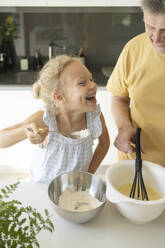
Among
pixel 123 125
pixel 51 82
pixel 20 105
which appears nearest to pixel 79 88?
pixel 51 82

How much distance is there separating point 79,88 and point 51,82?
0.13 m

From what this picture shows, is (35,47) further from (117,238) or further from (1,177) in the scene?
(117,238)

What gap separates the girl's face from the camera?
3.61 feet

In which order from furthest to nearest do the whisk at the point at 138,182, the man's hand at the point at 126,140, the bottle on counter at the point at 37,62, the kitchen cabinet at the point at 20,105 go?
the bottle on counter at the point at 37,62, the kitchen cabinet at the point at 20,105, the man's hand at the point at 126,140, the whisk at the point at 138,182

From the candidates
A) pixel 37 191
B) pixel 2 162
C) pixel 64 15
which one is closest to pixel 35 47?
pixel 64 15

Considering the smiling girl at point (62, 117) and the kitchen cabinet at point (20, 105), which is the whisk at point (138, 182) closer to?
the smiling girl at point (62, 117)

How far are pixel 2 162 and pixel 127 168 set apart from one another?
183 centimetres

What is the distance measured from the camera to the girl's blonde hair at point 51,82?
112cm

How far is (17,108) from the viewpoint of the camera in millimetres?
2314

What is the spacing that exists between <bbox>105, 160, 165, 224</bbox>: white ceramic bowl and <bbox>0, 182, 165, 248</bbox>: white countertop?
43 mm

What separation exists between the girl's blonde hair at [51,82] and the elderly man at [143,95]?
25 centimetres

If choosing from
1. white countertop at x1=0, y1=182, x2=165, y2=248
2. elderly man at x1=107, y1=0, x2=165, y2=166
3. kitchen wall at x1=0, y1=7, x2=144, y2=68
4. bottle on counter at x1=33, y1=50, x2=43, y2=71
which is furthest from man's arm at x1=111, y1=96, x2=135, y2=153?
bottle on counter at x1=33, y1=50, x2=43, y2=71

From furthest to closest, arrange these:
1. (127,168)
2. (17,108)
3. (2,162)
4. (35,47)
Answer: (35,47), (2,162), (17,108), (127,168)

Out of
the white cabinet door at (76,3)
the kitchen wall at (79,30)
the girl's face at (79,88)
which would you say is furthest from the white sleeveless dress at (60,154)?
the kitchen wall at (79,30)
